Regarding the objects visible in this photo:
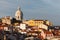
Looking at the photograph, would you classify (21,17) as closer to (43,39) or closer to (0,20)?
(0,20)

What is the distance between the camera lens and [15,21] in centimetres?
9350

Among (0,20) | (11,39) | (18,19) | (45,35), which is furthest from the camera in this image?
(18,19)

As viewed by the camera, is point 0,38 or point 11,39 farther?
point 11,39

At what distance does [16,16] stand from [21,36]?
3998cm

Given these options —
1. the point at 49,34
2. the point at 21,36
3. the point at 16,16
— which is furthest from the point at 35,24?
the point at 21,36

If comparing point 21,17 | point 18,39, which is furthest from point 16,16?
point 18,39

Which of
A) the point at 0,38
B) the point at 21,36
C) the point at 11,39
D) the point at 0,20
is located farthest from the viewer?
the point at 0,20

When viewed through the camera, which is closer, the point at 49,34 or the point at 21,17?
the point at 49,34

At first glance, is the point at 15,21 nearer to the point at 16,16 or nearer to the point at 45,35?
the point at 16,16

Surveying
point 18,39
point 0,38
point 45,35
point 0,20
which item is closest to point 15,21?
point 0,20

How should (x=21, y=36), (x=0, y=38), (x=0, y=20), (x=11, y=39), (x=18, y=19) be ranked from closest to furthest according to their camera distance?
(x=0, y=38), (x=11, y=39), (x=21, y=36), (x=0, y=20), (x=18, y=19)

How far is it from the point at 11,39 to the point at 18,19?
44161mm

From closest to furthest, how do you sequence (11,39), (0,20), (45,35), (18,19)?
(11,39) < (45,35) < (0,20) < (18,19)

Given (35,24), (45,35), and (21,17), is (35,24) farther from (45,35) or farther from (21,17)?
(45,35)
